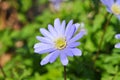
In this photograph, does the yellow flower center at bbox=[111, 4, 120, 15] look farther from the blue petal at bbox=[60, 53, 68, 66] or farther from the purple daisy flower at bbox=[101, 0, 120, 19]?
the blue petal at bbox=[60, 53, 68, 66]

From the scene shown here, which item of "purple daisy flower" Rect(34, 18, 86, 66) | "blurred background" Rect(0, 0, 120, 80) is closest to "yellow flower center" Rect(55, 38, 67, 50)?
"purple daisy flower" Rect(34, 18, 86, 66)

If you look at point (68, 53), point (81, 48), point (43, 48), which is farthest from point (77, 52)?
point (81, 48)

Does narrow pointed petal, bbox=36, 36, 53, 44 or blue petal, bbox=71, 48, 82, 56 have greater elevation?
narrow pointed petal, bbox=36, 36, 53, 44

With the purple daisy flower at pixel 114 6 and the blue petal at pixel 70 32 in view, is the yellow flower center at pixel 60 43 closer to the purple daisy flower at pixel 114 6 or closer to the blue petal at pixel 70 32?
the blue petal at pixel 70 32

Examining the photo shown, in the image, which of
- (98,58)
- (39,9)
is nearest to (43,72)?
(98,58)

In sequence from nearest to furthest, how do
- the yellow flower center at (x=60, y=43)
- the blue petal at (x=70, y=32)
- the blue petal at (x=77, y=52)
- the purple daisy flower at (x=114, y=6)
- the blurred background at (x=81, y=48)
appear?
1. the blue petal at (x=77, y=52)
2. the blue petal at (x=70, y=32)
3. the yellow flower center at (x=60, y=43)
4. the purple daisy flower at (x=114, y=6)
5. the blurred background at (x=81, y=48)

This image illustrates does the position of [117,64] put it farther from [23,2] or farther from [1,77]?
[23,2]

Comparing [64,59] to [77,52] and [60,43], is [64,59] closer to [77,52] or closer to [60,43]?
[77,52]

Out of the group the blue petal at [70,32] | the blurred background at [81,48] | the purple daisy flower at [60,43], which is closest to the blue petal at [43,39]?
the purple daisy flower at [60,43]
